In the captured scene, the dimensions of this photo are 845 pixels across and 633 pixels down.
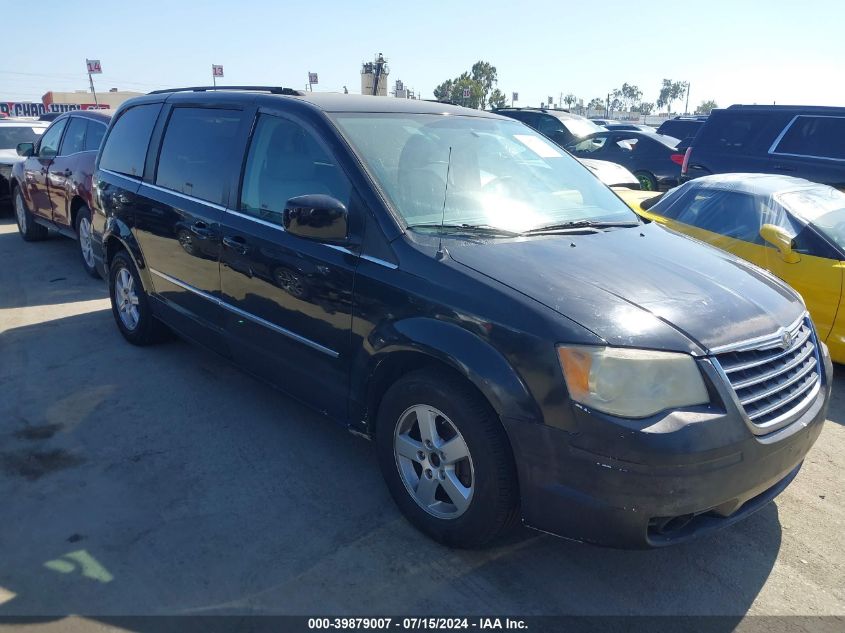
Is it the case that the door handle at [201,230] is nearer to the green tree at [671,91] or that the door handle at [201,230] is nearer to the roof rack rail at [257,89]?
the roof rack rail at [257,89]

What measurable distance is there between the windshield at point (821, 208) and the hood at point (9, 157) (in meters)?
Answer: 10.8

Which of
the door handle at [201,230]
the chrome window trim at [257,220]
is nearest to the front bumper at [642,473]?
the chrome window trim at [257,220]

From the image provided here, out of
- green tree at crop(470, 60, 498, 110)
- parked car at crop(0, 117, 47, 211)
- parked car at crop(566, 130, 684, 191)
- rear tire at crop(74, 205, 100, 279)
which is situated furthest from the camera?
green tree at crop(470, 60, 498, 110)

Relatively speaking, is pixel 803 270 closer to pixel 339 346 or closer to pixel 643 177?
pixel 339 346

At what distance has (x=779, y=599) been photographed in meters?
2.67

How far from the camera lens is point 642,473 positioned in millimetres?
2309

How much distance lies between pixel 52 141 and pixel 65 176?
1.13m

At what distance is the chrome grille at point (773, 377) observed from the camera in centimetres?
250

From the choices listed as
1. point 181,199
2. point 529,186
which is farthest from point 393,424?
point 181,199

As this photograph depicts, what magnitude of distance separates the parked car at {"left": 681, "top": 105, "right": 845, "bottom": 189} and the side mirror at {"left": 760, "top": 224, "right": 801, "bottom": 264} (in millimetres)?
3992

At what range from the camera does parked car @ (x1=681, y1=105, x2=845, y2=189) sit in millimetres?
8383

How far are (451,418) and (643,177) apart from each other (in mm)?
12107

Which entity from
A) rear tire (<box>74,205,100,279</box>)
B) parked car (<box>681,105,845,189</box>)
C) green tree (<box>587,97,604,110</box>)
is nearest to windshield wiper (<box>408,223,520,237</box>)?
rear tire (<box>74,205,100,279</box>)

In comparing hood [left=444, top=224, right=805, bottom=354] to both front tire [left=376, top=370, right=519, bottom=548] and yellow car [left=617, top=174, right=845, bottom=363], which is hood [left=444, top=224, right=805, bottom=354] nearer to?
front tire [left=376, top=370, right=519, bottom=548]
